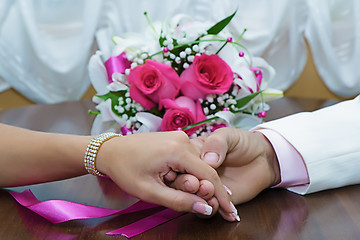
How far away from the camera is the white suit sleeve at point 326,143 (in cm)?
80

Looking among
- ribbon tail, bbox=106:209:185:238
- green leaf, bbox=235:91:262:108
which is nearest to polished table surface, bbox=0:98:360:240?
ribbon tail, bbox=106:209:185:238

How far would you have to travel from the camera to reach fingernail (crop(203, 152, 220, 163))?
71 centimetres

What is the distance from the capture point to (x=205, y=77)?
0.97 m

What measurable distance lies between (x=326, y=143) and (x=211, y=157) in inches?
9.5

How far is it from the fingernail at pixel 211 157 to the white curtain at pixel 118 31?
1227mm

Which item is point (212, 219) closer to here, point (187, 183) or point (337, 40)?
point (187, 183)

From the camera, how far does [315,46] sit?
1.95m

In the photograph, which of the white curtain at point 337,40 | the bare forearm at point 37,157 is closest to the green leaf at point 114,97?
the bare forearm at point 37,157

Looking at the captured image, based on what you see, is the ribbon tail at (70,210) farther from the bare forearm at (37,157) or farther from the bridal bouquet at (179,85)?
the bridal bouquet at (179,85)

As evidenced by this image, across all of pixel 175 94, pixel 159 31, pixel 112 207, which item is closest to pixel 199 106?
pixel 175 94

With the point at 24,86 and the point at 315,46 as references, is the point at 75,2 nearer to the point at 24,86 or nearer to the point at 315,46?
the point at 24,86

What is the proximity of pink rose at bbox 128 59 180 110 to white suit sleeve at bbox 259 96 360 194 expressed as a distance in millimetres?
222

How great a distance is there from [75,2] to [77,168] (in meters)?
1.27

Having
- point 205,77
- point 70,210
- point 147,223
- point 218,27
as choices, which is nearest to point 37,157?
point 70,210
